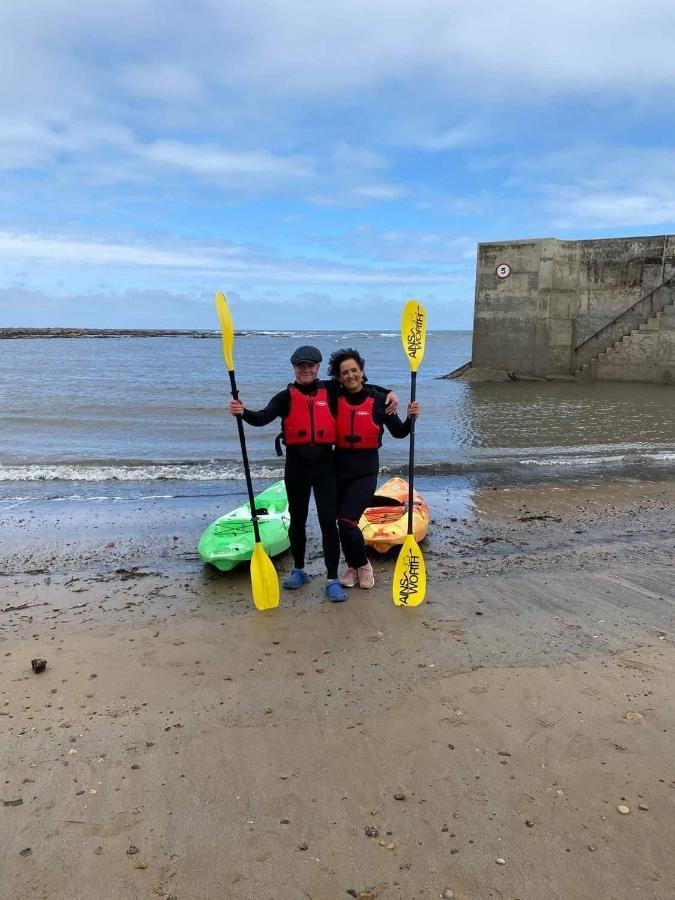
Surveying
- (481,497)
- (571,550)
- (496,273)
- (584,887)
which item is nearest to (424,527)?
(571,550)

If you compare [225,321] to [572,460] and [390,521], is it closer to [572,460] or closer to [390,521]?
[390,521]

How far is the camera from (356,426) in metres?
4.47

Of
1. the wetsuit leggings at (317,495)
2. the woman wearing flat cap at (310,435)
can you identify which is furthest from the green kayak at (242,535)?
the woman wearing flat cap at (310,435)

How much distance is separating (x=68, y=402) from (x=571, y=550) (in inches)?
595

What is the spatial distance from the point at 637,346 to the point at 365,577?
1824 centimetres

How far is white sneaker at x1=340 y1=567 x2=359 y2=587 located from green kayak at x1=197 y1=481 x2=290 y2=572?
0.79 m

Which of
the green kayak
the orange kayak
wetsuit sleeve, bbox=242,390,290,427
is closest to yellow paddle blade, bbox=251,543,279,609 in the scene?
the green kayak

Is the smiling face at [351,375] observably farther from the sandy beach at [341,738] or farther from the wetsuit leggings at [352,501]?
the sandy beach at [341,738]

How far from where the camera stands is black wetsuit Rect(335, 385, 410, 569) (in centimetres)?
447

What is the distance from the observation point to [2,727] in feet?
9.86

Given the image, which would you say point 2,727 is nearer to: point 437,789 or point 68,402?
point 437,789

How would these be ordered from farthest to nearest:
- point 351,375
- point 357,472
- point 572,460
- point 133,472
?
point 572,460
point 133,472
point 357,472
point 351,375

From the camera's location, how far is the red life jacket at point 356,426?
4445 millimetres

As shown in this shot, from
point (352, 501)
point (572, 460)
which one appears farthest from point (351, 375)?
point (572, 460)
